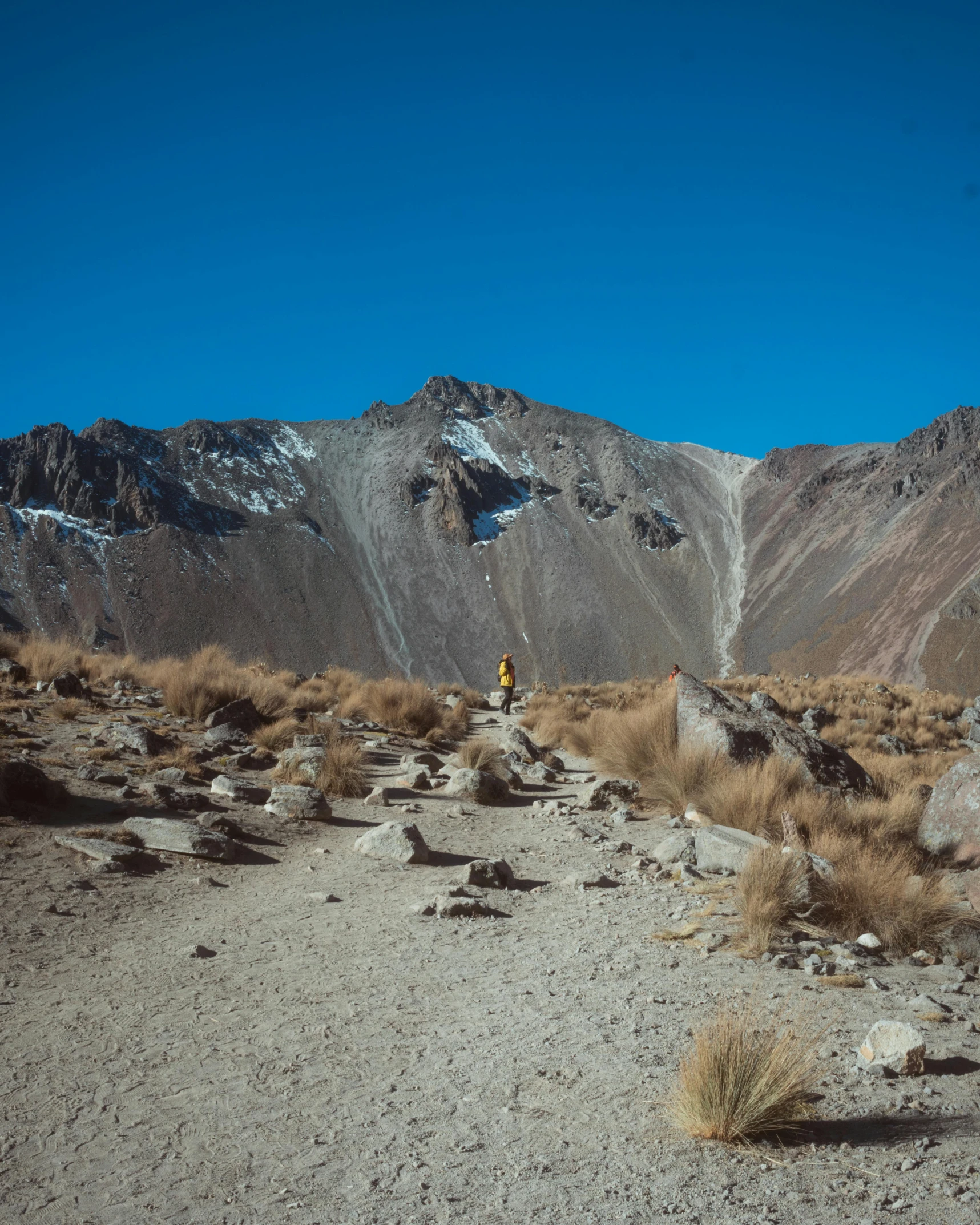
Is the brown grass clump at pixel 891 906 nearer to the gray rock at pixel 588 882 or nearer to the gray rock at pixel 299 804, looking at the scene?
the gray rock at pixel 588 882

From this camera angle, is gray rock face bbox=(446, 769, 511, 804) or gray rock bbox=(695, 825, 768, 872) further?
gray rock face bbox=(446, 769, 511, 804)

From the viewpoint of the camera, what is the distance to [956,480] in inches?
3570

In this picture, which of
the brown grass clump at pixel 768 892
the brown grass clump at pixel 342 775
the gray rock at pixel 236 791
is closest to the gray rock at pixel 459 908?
the brown grass clump at pixel 768 892

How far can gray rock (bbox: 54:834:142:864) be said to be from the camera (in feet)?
22.1

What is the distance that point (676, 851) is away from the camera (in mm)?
7867

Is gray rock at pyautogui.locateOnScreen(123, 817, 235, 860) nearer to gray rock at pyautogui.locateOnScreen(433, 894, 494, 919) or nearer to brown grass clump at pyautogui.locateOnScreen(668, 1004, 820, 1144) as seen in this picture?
gray rock at pyautogui.locateOnScreen(433, 894, 494, 919)

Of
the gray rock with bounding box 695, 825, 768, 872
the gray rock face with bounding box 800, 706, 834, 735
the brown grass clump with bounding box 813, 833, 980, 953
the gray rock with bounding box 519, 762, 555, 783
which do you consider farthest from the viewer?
the gray rock face with bounding box 800, 706, 834, 735

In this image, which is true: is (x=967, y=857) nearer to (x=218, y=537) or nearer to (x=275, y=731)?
(x=275, y=731)

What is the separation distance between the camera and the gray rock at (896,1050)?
384cm

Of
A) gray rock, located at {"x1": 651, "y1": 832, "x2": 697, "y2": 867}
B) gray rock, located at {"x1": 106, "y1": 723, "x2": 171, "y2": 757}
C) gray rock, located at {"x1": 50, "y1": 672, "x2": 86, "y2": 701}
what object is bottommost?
gray rock, located at {"x1": 651, "y1": 832, "x2": 697, "y2": 867}

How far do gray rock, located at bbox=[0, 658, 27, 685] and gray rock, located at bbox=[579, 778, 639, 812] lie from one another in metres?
9.39

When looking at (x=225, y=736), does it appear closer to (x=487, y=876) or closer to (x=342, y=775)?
(x=342, y=775)

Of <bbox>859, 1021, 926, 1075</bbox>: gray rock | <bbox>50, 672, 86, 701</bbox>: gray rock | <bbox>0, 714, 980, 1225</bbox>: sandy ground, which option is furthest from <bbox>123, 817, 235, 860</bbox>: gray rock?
<bbox>50, 672, 86, 701</bbox>: gray rock

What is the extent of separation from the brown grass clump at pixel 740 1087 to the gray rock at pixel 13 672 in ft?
43.2
